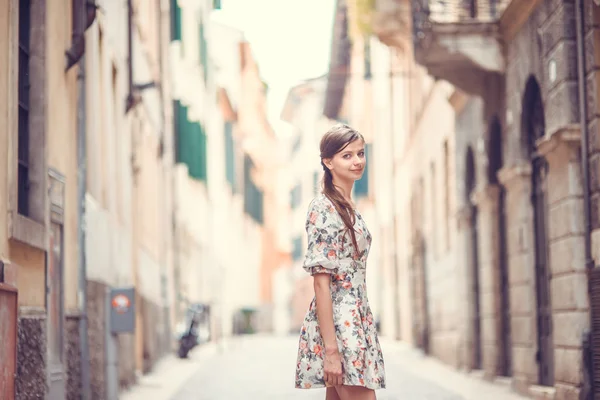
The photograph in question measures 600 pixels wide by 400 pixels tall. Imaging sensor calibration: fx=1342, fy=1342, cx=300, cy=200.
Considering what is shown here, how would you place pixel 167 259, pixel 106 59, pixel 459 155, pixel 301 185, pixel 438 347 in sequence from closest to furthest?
pixel 106 59 < pixel 459 155 < pixel 438 347 < pixel 167 259 < pixel 301 185

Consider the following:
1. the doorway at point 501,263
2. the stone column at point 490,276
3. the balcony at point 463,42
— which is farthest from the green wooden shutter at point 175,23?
the doorway at point 501,263

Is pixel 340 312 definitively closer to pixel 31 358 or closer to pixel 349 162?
pixel 349 162

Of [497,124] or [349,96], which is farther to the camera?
[349,96]

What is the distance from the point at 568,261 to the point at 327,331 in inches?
295

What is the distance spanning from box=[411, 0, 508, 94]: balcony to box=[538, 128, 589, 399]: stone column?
4.28 meters

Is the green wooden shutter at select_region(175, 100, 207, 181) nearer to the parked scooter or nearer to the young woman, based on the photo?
the parked scooter

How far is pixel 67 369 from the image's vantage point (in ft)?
37.1

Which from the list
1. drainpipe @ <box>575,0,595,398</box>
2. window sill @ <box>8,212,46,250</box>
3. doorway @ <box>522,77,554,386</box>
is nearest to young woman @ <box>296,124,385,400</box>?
window sill @ <box>8,212,46,250</box>

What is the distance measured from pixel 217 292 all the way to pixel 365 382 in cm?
4093

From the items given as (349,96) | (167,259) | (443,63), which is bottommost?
(167,259)

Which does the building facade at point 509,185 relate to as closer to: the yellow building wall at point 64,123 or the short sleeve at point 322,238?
the yellow building wall at point 64,123

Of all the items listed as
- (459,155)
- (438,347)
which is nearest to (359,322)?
(459,155)

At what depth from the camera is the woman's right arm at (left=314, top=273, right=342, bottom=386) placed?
4.78 meters

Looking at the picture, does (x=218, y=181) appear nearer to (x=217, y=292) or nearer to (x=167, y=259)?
(x=217, y=292)
